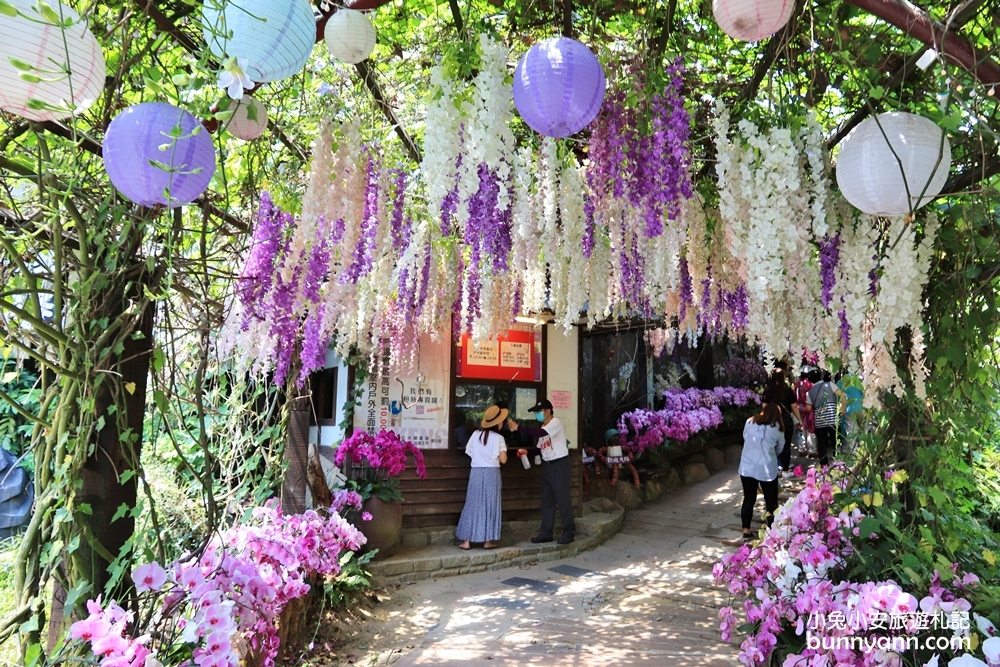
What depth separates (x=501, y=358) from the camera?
6762 millimetres

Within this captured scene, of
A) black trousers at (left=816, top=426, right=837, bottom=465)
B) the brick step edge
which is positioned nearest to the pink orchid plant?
the brick step edge

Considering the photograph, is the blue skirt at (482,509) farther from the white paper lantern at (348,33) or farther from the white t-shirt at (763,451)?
the white paper lantern at (348,33)

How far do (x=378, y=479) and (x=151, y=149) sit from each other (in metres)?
4.30

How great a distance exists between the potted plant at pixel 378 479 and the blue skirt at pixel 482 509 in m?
0.67

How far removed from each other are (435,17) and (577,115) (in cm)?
174

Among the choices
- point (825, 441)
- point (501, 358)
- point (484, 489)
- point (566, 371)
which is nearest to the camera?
point (484, 489)

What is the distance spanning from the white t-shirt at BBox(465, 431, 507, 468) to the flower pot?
3.09 ft

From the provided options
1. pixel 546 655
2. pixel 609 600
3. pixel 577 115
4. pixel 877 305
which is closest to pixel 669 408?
pixel 609 600

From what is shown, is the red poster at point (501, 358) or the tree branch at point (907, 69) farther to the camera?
the red poster at point (501, 358)

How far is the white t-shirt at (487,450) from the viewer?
19.7 ft

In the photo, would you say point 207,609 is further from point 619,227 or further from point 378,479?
point 378,479

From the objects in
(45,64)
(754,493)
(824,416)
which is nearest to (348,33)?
(45,64)

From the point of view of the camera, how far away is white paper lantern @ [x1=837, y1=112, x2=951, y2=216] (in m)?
1.79

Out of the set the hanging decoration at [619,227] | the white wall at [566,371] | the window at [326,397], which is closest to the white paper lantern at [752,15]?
the hanging decoration at [619,227]
